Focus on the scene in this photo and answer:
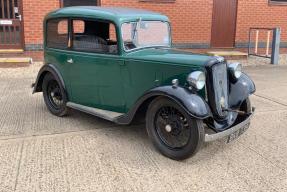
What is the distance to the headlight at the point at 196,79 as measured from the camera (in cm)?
409

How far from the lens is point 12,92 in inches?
295

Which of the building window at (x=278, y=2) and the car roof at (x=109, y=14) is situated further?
the building window at (x=278, y=2)

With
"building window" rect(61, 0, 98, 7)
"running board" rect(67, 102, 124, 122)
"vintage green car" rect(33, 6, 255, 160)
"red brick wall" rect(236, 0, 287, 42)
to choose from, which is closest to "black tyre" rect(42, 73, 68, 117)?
"vintage green car" rect(33, 6, 255, 160)

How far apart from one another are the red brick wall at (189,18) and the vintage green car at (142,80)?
5775mm

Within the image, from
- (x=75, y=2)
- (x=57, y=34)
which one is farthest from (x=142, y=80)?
(x=75, y=2)

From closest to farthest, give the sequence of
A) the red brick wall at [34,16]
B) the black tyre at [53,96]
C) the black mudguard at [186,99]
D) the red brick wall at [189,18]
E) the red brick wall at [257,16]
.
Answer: the black mudguard at [186,99] → the black tyre at [53,96] → the red brick wall at [34,16] → the red brick wall at [189,18] → the red brick wall at [257,16]

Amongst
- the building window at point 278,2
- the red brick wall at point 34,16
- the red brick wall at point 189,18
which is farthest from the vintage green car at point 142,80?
the building window at point 278,2

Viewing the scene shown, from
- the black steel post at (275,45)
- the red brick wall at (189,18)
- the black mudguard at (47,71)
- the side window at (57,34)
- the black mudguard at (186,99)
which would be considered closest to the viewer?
the black mudguard at (186,99)

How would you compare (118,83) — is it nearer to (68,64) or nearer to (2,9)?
(68,64)

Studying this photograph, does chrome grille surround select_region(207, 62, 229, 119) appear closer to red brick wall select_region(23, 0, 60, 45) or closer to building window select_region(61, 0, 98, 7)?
building window select_region(61, 0, 98, 7)

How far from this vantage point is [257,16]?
12227 mm

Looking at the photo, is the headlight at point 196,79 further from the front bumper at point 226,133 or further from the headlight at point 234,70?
the headlight at point 234,70

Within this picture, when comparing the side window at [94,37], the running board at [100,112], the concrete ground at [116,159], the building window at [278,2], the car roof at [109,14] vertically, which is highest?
the building window at [278,2]

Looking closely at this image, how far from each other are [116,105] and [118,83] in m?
0.32
